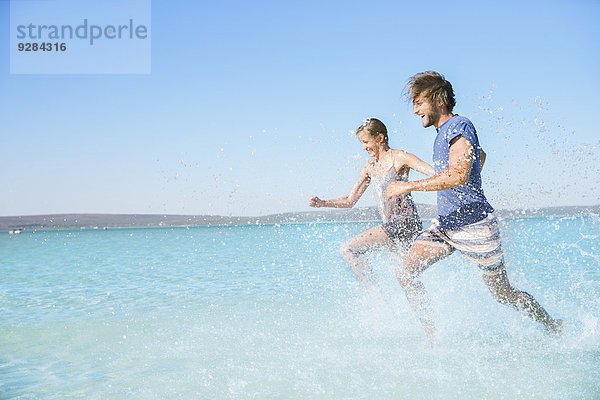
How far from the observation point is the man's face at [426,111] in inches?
151

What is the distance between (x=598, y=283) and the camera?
855 cm

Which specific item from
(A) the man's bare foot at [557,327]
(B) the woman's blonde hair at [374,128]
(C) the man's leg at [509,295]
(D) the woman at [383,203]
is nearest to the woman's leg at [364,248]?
(D) the woman at [383,203]

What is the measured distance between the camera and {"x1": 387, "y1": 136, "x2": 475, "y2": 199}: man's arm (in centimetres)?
336

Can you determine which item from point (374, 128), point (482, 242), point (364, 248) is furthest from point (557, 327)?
point (374, 128)

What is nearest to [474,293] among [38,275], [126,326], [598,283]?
[598,283]

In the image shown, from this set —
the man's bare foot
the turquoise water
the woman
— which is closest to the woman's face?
the woman

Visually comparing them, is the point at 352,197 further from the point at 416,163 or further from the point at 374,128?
the point at 416,163

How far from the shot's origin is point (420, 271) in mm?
4121

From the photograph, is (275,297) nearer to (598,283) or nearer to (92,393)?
(92,393)

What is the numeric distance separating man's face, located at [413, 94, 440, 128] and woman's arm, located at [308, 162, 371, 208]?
1.31 meters

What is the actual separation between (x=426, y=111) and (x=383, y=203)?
1.24 metres

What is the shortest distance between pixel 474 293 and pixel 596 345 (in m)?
3.02

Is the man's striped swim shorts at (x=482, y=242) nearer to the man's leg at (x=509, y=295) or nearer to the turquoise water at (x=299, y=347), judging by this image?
the man's leg at (x=509, y=295)

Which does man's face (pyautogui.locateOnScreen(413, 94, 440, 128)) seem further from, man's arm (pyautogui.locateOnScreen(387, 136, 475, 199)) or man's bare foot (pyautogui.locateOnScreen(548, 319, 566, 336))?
man's bare foot (pyautogui.locateOnScreen(548, 319, 566, 336))
